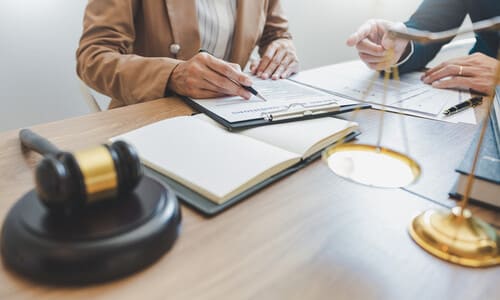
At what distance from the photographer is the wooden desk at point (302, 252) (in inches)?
14.9

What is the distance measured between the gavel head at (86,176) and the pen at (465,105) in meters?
0.68

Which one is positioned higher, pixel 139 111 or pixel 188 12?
pixel 188 12

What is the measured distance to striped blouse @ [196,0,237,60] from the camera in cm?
121

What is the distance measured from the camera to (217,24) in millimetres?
1247

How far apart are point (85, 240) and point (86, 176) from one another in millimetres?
57

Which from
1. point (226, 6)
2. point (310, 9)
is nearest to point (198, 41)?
point (226, 6)

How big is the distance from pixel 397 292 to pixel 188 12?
92cm

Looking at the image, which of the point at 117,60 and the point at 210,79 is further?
the point at 117,60

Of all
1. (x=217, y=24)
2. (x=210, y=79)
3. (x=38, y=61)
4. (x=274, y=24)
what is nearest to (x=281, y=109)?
(x=210, y=79)

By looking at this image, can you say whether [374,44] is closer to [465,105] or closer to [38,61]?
[465,105]

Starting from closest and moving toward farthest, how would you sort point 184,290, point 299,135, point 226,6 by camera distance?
point 184,290 → point 299,135 → point 226,6

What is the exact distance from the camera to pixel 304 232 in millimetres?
463

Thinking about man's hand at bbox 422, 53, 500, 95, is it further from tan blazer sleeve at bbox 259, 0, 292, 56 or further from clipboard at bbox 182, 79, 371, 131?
tan blazer sleeve at bbox 259, 0, 292, 56

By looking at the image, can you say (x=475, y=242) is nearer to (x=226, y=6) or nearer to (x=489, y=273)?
(x=489, y=273)
